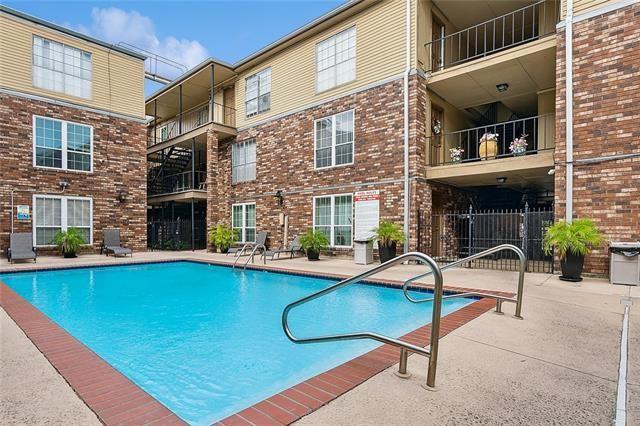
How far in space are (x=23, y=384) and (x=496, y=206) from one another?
16528 millimetres

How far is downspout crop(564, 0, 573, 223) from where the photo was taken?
Result: 26.5 feet

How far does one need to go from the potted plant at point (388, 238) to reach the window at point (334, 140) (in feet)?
10.2

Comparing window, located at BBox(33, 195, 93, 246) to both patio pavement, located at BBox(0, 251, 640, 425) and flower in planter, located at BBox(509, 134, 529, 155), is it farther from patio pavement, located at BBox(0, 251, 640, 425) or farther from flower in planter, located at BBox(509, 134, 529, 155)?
flower in planter, located at BBox(509, 134, 529, 155)

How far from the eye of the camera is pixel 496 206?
615 inches

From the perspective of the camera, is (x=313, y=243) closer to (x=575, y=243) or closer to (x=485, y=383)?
(x=575, y=243)

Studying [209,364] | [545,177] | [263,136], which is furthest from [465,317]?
[263,136]

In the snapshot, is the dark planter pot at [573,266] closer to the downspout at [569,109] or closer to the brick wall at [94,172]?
the downspout at [569,109]

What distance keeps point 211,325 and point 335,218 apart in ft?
26.2

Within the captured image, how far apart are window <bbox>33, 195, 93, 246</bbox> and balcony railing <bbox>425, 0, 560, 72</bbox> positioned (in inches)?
566

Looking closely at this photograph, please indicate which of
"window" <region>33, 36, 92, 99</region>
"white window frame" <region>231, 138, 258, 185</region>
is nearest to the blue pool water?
"white window frame" <region>231, 138, 258, 185</region>

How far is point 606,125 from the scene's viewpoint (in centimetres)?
773

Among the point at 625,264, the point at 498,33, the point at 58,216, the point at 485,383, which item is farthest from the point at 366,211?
the point at 58,216

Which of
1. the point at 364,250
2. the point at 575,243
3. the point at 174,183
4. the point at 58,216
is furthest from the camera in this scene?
the point at 174,183

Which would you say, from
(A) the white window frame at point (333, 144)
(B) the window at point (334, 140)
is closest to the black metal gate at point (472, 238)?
(A) the white window frame at point (333, 144)
